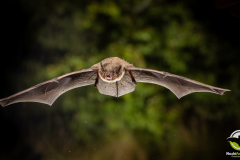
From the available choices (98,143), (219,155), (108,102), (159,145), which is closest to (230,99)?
(219,155)

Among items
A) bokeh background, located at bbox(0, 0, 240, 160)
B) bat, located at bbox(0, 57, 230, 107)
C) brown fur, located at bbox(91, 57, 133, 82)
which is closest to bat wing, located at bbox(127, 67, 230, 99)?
bat, located at bbox(0, 57, 230, 107)

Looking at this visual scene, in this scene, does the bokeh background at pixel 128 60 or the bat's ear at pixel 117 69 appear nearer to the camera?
the bat's ear at pixel 117 69

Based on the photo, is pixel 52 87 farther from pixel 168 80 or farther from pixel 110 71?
pixel 168 80

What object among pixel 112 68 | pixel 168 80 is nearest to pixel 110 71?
pixel 112 68

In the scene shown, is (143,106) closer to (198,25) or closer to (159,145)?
(159,145)

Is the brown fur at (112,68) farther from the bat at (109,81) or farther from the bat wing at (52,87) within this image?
the bat wing at (52,87)

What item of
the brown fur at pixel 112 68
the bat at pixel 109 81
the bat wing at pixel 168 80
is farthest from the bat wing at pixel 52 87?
the bat wing at pixel 168 80

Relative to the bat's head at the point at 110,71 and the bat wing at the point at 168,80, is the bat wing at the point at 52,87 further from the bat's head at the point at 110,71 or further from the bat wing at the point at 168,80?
the bat wing at the point at 168,80
